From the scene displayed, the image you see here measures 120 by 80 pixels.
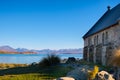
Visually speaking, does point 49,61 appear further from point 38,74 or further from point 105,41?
point 38,74

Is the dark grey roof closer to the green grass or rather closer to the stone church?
the stone church

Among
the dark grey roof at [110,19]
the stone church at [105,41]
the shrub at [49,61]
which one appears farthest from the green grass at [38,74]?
the dark grey roof at [110,19]

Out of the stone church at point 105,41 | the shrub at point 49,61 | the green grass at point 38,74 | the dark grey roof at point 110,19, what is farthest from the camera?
the shrub at point 49,61

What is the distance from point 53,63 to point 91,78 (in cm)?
1480

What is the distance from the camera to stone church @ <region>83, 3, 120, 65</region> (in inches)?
1034

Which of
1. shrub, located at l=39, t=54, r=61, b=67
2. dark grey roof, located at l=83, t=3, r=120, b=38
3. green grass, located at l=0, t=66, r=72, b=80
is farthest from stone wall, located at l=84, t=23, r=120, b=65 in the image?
shrub, located at l=39, t=54, r=61, b=67

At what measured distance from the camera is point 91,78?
15.5 metres

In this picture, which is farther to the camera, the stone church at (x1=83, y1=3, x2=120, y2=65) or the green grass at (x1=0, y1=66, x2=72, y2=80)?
the stone church at (x1=83, y1=3, x2=120, y2=65)

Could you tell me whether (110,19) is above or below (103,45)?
above

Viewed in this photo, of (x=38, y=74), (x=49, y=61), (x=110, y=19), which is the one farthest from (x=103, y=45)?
(x=38, y=74)

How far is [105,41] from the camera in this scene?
2969 centimetres

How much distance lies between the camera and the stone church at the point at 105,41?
2627cm

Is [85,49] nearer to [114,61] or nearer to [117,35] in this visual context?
[117,35]

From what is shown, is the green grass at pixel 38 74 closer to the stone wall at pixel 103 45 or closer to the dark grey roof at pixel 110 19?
the stone wall at pixel 103 45
